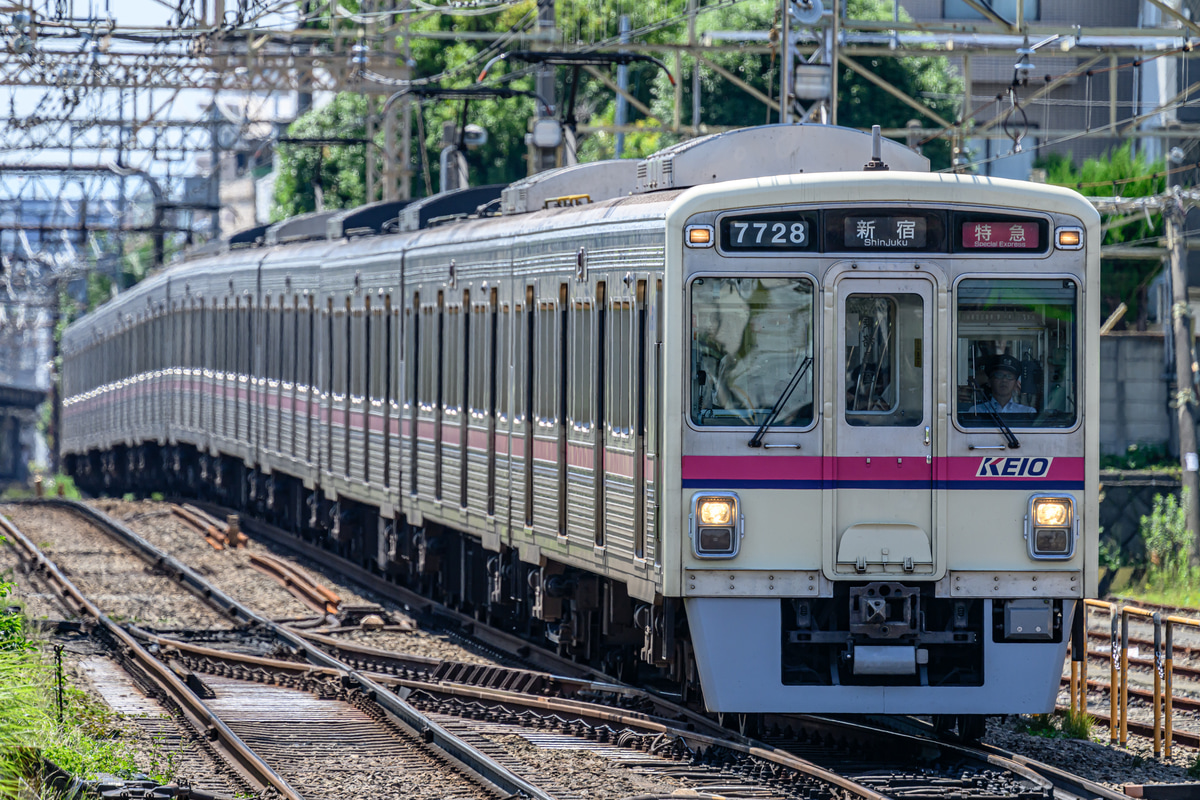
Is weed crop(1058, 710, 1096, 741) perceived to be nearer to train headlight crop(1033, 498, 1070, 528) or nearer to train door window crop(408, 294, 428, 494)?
train headlight crop(1033, 498, 1070, 528)

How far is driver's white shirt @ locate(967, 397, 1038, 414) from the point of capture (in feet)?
31.9

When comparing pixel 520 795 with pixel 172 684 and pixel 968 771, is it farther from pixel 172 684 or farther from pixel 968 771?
pixel 172 684

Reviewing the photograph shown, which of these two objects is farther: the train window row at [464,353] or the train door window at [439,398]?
the train door window at [439,398]

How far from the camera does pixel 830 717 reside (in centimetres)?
1065

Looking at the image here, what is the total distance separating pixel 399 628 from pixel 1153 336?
1414 cm

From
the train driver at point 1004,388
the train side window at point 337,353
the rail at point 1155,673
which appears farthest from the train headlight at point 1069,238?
the train side window at point 337,353

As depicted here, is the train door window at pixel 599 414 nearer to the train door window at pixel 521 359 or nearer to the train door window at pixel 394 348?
the train door window at pixel 521 359

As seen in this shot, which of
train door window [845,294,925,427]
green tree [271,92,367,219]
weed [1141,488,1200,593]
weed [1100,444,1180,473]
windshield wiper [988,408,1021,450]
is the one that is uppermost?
green tree [271,92,367,219]

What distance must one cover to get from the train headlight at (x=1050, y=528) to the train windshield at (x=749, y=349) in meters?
1.20

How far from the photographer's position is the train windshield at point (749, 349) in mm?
9641

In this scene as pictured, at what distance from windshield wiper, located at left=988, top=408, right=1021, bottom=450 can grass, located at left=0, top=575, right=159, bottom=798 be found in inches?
168

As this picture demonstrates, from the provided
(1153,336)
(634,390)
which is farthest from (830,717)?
(1153,336)

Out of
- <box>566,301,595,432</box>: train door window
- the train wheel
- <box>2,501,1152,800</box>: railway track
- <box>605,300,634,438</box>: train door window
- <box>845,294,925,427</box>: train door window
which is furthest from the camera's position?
<box>566,301,595,432</box>: train door window

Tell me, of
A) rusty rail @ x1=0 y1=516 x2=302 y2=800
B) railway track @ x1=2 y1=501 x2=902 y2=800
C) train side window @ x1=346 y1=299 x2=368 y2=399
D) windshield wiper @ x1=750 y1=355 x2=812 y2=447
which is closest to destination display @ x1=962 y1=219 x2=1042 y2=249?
windshield wiper @ x1=750 y1=355 x2=812 y2=447
